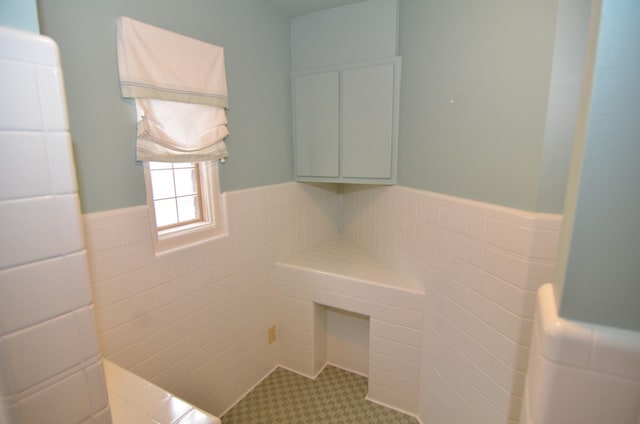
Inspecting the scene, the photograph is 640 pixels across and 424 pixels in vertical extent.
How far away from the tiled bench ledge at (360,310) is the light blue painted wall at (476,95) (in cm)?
72

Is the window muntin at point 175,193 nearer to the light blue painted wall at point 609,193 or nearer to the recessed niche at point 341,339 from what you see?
the recessed niche at point 341,339

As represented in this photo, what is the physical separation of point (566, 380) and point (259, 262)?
1.93 meters

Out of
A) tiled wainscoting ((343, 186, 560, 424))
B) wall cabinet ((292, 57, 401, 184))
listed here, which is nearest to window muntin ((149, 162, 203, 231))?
wall cabinet ((292, 57, 401, 184))

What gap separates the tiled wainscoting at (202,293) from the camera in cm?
143

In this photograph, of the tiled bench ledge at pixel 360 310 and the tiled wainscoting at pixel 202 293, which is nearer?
the tiled wainscoting at pixel 202 293

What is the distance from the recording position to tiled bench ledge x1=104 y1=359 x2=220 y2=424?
1.11 meters

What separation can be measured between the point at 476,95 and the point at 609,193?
1.14 m

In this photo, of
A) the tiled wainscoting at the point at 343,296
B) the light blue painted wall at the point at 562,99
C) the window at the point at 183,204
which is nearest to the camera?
the light blue painted wall at the point at 562,99

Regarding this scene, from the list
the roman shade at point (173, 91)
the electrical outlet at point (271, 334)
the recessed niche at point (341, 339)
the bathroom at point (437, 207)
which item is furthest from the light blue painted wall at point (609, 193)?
the electrical outlet at point (271, 334)

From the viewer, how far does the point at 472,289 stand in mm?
1532

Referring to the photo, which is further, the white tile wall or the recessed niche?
the recessed niche

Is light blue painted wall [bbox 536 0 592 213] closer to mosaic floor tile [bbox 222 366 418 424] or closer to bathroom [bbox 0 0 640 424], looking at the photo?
bathroom [bbox 0 0 640 424]

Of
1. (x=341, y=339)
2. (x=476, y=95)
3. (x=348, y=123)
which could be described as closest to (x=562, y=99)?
(x=476, y=95)

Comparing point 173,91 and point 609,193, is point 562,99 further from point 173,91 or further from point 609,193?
point 173,91
